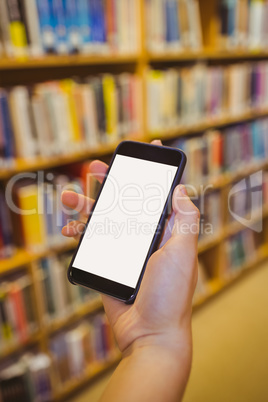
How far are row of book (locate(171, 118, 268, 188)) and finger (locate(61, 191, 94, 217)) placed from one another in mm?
909

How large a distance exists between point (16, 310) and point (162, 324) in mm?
851

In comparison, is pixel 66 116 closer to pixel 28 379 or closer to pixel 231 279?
pixel 28 379

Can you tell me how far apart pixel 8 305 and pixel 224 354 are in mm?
1142

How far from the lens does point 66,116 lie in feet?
4.27

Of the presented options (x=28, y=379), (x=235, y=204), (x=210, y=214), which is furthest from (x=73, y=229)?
(x=235, y=204)

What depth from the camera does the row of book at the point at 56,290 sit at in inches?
54.9

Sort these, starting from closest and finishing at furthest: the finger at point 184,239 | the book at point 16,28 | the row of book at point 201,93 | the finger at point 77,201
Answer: the finger at point 184,239 → the finger at point 77,201 → the book at point 16,28 → the row of book at point 201,93

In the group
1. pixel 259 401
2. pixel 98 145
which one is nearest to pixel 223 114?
pixel 98 145

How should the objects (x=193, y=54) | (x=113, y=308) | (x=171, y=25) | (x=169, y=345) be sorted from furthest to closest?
(x=193, y=54) → (x=171, y=25) → (x=113, y=308) → (x=169, y=345)

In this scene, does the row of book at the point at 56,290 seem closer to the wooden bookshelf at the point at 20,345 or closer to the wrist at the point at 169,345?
the wooden bookshelf at the point at 20,345

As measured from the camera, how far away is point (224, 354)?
1.81 metres

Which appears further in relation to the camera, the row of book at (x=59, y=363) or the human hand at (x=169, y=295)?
the row of book at (x=59, y=363)

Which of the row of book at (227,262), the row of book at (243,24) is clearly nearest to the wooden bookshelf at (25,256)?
the row of book at (227,262)

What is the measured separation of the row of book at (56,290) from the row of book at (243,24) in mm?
1419
